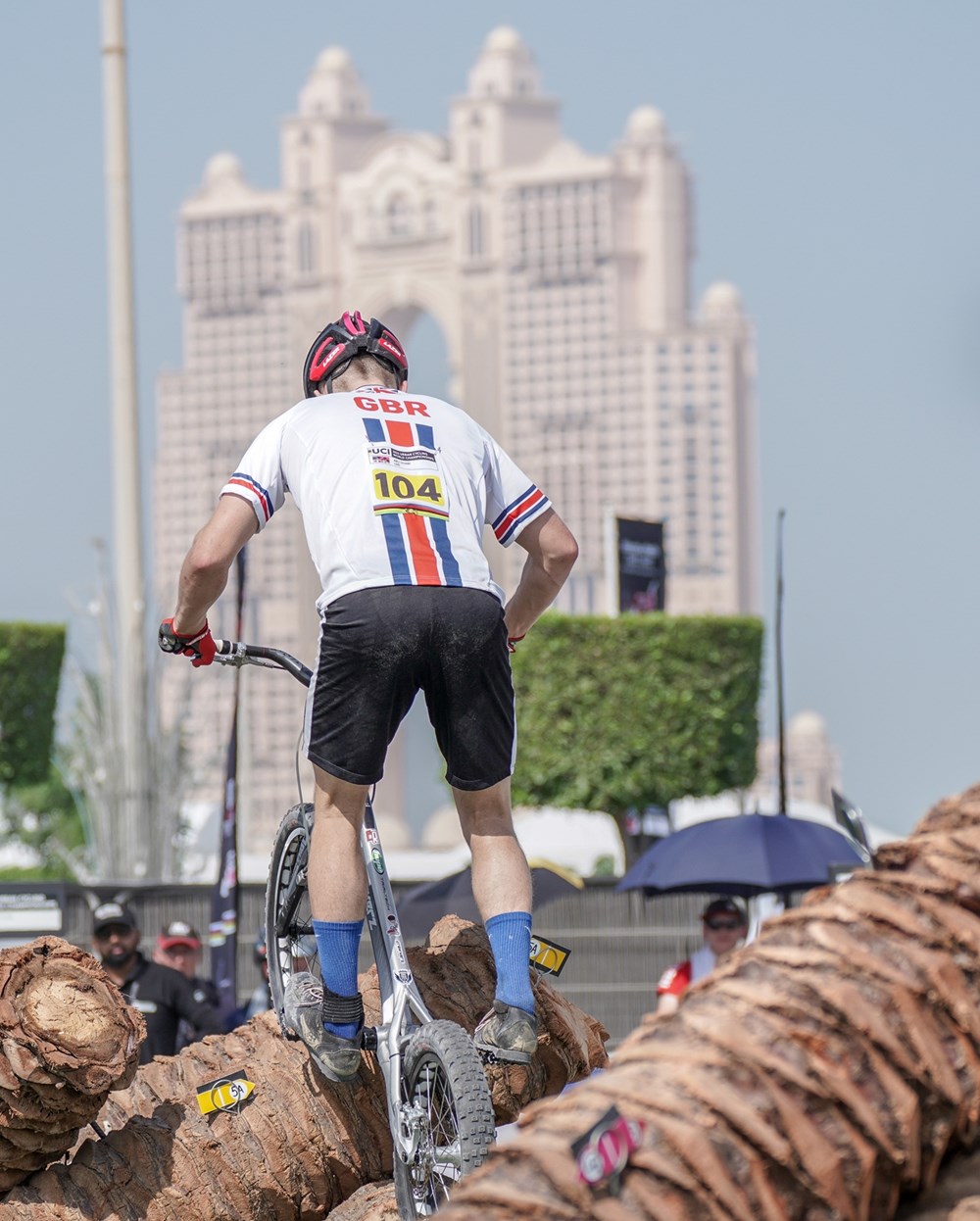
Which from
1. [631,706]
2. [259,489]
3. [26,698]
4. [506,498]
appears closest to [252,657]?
[259,489]

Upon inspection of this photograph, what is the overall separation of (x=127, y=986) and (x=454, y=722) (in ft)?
16.1

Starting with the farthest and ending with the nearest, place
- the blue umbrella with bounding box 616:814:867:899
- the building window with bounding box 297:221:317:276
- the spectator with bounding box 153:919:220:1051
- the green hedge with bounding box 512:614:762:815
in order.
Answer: the building window with bounding box 297:221:317:276 → the green hedge with bounding box 512:614:762:815 → the blue umbrella with bounding box 616:814:867:899 → the spectator with bounding box 153:919:220:1051

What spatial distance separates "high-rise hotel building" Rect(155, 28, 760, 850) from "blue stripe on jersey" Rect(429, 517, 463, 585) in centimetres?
14589

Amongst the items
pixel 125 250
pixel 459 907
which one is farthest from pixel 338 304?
pixel 459 907

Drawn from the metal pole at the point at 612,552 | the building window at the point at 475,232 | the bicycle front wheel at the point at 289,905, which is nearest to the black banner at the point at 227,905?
the bicycle front wheel at the point at 289,905

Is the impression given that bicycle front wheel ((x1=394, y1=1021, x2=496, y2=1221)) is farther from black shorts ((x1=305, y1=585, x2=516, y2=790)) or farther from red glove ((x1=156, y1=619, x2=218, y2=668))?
red glove ((x1=156, y1=619, x2=218, y2=668))

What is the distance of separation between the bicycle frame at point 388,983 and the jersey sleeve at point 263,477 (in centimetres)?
35

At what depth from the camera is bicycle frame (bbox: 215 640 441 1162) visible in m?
3.33

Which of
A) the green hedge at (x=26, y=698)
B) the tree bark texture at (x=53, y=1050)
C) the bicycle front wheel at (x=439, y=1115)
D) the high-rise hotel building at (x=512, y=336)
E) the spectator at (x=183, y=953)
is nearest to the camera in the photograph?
the bicycle front wheel at (x=439, y=1115)

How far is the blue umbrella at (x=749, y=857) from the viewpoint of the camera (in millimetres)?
9703

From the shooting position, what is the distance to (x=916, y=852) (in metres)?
1.59

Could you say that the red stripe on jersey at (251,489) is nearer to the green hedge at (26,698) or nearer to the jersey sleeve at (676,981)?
the jersey sleeve at (676,981)

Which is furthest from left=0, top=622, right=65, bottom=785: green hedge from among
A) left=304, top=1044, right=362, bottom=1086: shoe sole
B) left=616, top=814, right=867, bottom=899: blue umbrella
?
left=304, top=1044, right=362, bottom=1086: shoe sole

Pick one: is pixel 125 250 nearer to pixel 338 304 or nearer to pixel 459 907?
pixel 459 907
